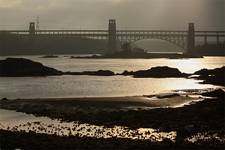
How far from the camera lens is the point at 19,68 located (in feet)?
258

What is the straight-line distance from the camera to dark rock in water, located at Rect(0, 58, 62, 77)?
77625 mm

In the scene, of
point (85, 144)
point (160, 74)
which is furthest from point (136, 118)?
point (160, 74)

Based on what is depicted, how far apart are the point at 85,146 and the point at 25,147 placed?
2.44 meters

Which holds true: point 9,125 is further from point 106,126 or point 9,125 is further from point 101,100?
point 101,100

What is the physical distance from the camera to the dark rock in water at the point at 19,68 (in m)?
77.6

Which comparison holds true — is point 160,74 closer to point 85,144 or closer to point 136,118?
point 136,118

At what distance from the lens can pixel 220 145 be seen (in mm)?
22609

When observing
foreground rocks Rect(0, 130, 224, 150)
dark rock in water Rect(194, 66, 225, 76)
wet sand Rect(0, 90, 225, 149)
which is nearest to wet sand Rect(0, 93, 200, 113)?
wet sand Rect(0, 90, 225, 149)

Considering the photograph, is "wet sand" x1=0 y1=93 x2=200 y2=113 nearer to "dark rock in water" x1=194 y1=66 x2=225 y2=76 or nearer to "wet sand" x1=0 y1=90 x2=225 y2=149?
"wet sand" x1=0 y1=90 x2=225 y2=149

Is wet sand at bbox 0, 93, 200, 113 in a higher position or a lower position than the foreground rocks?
lower

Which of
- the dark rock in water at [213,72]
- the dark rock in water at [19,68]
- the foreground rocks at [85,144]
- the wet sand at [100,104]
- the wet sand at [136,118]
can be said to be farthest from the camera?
the dark rock in water at [19,68]

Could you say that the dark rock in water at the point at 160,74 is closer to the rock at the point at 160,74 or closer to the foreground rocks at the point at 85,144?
the rock at the point at 160,74

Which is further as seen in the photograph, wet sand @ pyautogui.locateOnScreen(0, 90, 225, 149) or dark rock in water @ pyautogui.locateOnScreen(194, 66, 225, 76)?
dark rock in water @ pyautogui.locateOnScreen(194, 66, 225, 76)

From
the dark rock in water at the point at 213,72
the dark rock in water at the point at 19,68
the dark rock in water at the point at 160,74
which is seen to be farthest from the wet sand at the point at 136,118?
the dark rock in water at the point at 19,68
